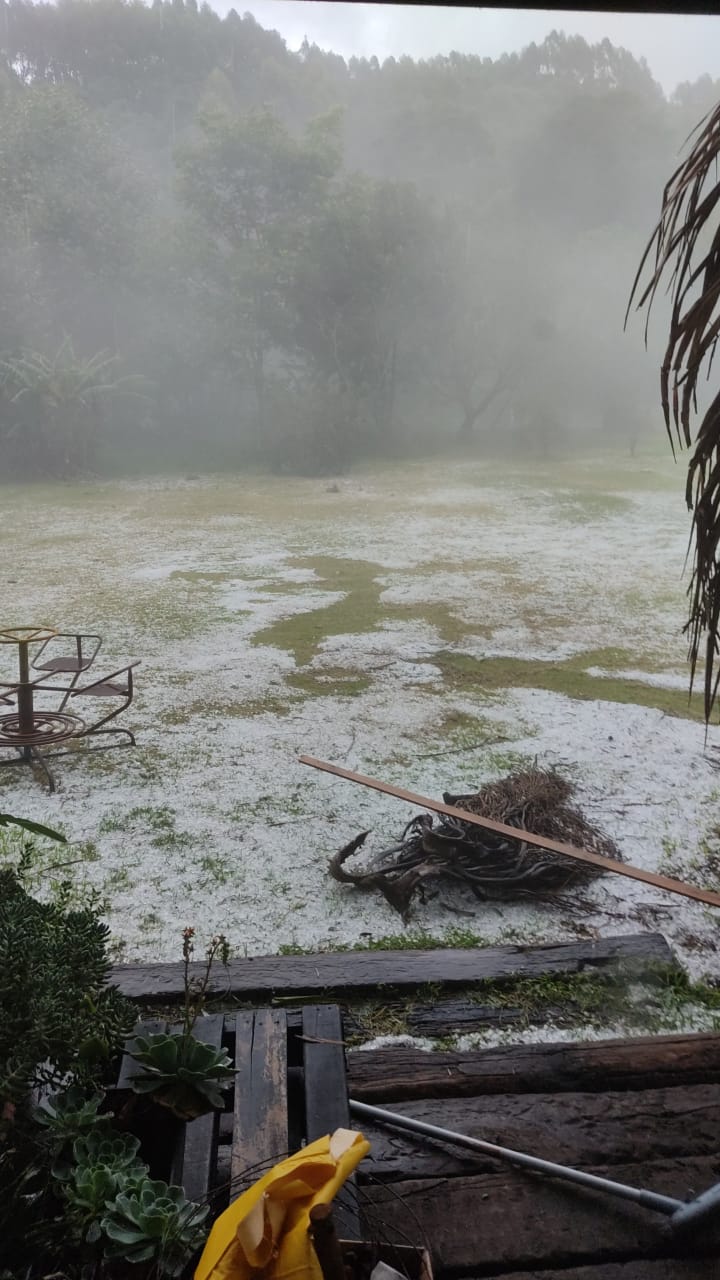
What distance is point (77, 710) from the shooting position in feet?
9.95

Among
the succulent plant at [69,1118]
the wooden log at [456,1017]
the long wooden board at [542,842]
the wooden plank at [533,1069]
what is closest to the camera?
the succulent plant at [69,1118]

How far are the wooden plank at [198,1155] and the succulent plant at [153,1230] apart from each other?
5cm

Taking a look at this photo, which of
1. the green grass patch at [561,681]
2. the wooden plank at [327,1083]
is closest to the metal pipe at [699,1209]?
the wooden plank at [327,1083]

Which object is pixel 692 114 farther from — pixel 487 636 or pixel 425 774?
pixel 425 774

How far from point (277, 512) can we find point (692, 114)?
13.5m

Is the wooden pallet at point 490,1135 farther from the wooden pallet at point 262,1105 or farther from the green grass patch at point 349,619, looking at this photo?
the green grass patch at point 349,619

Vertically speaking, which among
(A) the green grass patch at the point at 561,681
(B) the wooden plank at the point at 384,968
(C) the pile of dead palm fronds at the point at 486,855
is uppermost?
(A) the green grass patch at the point at 561,681

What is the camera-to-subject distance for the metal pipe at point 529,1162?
1.02m

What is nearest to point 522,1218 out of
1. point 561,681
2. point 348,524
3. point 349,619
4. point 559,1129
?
point 559,1129

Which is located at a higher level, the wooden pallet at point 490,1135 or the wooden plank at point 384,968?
the wooden pallet at point 490,1135

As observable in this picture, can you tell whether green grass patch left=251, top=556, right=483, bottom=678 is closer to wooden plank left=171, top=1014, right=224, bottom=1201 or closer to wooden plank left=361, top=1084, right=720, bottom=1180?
wooden plank left=361, top=1084, right=720, bottom=1180

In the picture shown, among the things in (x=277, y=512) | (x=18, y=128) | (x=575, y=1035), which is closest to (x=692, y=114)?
(x=18, y=128)

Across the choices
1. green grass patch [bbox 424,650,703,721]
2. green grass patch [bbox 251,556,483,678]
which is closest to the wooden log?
green grass patch [bbox 424,650,703,721]

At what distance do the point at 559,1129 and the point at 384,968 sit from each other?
1.82ft
